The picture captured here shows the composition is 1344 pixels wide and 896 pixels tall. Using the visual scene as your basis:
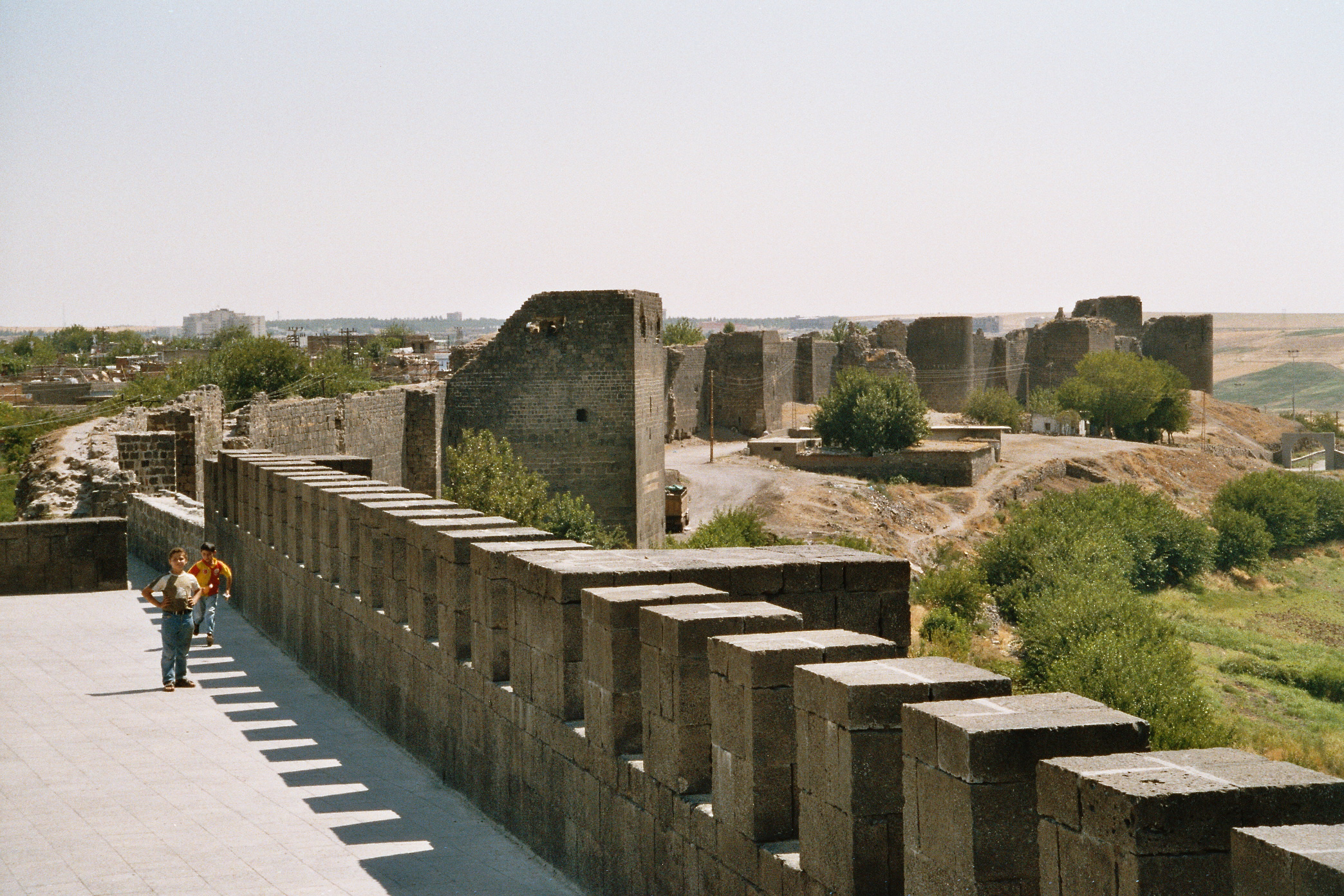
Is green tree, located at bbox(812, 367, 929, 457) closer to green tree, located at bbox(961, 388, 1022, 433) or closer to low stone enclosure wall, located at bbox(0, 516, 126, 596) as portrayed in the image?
green tree, located at bbox(961, 388, 1022, 433)

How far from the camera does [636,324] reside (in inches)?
918

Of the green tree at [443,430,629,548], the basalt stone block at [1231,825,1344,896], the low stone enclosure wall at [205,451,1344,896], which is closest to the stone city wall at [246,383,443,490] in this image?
the green tree at [443,430,629,548]

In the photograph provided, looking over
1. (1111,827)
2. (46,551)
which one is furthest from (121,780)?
(46,551)

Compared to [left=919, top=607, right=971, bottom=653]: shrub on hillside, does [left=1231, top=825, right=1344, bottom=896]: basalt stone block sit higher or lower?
higher

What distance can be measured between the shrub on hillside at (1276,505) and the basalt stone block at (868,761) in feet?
133

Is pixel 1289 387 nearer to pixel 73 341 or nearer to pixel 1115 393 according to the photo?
pixel 1115 393

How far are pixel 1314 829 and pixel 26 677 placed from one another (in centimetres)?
824

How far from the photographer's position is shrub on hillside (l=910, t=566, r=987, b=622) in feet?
87.3

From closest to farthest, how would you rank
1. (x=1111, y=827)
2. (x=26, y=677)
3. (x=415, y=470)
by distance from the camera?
(x=1111, y=827) → (x=26, y=677) → (x=415, y=470)

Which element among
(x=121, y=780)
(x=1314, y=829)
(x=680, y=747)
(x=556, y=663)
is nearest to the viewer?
(x=1314, y=829)

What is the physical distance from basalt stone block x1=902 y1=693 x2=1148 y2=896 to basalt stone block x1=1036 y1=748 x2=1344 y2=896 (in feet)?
0.83

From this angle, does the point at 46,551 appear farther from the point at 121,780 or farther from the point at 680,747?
the point at 680,747

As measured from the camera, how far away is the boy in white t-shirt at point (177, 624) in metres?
8.47

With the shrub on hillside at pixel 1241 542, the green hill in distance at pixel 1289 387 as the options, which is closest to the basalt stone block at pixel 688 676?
the shrub on hillside at pixel 1241 542
